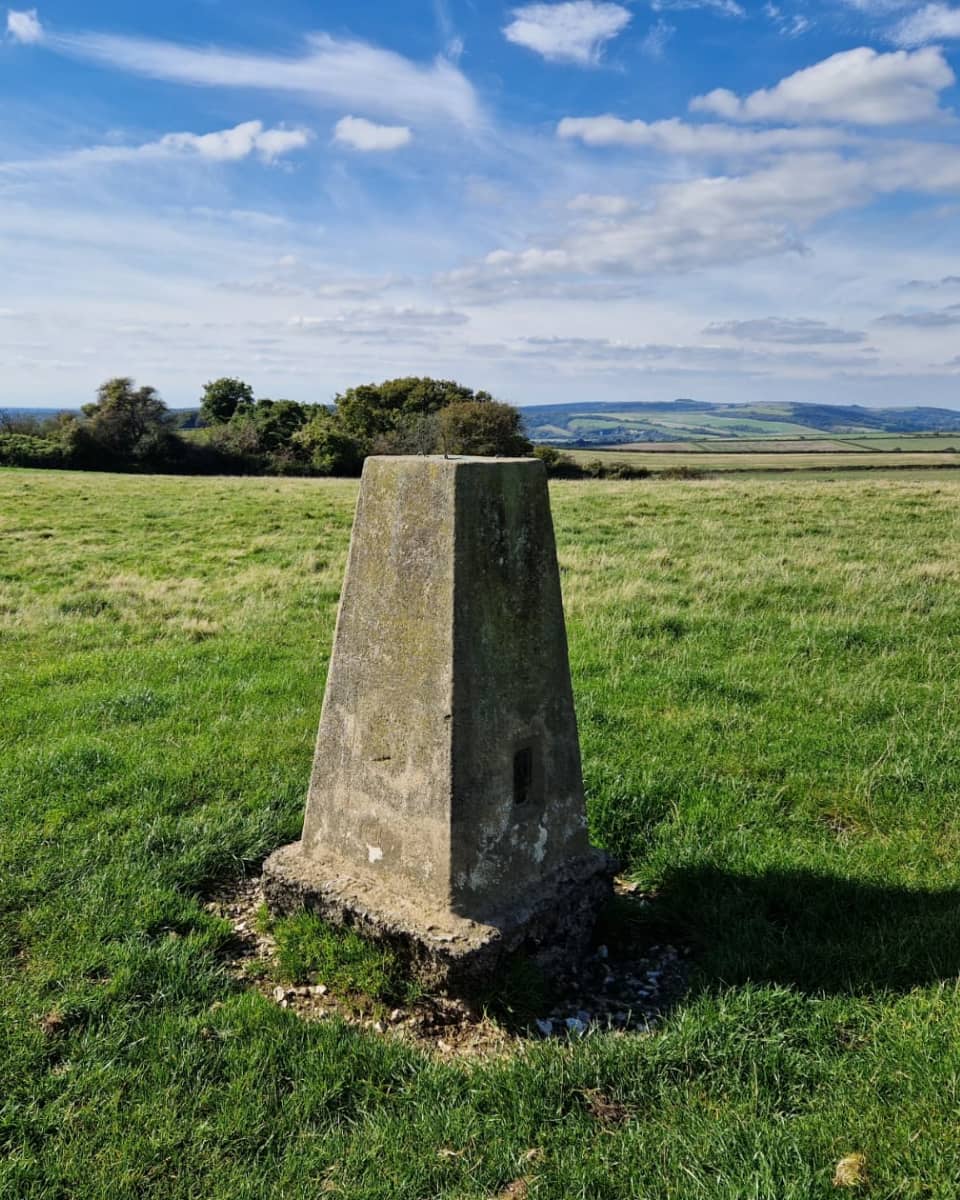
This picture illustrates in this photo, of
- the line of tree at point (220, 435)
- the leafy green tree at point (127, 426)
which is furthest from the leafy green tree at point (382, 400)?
the leafy green tree at point (127, 426)

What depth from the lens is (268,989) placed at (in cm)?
402

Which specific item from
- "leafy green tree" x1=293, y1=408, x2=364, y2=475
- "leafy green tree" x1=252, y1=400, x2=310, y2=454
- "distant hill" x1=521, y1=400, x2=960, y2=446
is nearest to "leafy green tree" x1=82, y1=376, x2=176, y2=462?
"leafy green tree" x1=252, y1=400, x2=310, y2=454

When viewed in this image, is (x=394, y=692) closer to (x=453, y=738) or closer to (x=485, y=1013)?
(x=453, y=738)

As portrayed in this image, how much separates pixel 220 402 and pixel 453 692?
225ft

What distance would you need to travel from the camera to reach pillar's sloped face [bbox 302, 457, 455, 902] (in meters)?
3.87

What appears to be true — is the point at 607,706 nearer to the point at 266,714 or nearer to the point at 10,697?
the point at 266,714

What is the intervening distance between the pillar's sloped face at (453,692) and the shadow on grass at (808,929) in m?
0.80

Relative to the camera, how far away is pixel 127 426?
54406 millimetres

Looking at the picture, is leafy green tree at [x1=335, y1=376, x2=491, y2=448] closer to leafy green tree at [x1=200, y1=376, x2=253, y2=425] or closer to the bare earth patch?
leafy green tree at [x1=200, y1=376, x2=253, y2=425]

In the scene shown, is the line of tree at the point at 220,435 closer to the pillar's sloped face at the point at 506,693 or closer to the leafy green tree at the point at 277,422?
the leafy green tree at the point at 277,422

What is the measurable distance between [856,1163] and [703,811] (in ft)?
8.95

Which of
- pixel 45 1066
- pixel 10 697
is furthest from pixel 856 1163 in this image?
pixel 10 697

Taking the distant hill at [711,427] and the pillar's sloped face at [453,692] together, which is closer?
the pillar's sloped face at [453,692]

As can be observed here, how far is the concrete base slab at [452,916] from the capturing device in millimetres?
3770
